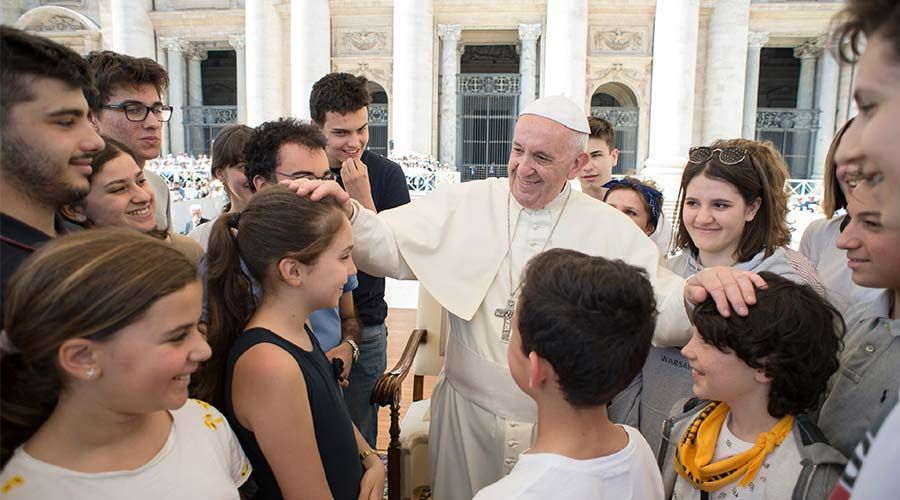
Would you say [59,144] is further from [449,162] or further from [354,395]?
[449,162]

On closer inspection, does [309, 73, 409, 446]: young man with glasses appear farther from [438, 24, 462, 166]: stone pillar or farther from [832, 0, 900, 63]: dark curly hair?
[438, 24, 462, 166]: stone pillar

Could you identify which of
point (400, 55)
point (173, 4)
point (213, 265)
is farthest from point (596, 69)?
point (213, 265)

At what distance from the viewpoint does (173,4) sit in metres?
17.8

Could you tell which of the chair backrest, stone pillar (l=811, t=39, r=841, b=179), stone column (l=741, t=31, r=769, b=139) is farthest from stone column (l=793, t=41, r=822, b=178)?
the chair backrest

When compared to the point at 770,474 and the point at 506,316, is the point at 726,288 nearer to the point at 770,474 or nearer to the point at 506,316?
the point at 770,474

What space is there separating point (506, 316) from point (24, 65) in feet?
5.43

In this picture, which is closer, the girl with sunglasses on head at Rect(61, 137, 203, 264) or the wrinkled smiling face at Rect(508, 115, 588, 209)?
the girl with sunglasses on head at Rect(61, 137, 203, 264)

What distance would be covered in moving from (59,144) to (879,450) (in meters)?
1.63

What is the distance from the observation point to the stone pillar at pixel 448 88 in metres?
16.7

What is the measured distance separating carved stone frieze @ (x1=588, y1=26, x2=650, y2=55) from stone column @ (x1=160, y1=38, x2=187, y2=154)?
12422mm

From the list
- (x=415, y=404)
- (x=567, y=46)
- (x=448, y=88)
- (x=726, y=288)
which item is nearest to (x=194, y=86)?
(x=448, y=88)

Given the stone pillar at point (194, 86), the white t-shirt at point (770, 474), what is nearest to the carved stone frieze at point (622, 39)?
the stone pillar at point (194, 86)

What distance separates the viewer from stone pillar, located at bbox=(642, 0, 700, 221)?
13438 mm

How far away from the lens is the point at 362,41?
664 inches
